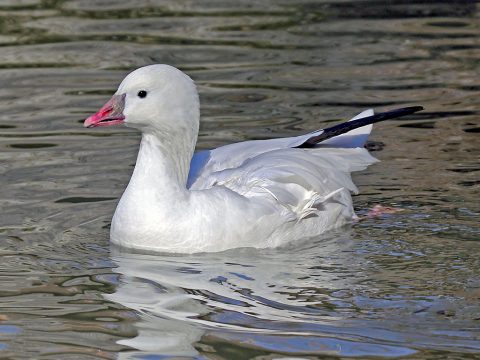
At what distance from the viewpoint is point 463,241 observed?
787 centimetres

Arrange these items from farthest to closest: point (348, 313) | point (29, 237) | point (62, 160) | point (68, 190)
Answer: point (62, 160) < point (68, 190) < point (29, 237) < point (348, 313)

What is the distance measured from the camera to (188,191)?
802cm

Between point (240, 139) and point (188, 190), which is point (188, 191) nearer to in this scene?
point (188, 190)

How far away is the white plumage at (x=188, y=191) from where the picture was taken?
25.7 ft

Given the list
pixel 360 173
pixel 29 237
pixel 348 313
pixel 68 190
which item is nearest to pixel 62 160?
pixel 68 190

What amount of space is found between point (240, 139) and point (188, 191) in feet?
7.69

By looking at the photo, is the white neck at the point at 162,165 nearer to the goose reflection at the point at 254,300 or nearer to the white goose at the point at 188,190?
the white goose at the point at 188,190

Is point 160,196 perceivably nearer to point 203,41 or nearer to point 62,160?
point 62,160

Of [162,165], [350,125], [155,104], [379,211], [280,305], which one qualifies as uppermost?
[155,104]

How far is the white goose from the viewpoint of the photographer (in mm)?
7844

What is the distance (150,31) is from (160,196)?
609 cm

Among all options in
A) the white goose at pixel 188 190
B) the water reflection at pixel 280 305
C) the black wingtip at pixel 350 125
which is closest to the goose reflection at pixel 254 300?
the water reflection at pixel 280 305

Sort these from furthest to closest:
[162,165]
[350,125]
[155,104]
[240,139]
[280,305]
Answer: [240,139] < [350,125] < [162,165] < [155,104] < [280,305]

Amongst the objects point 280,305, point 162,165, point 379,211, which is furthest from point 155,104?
point 379,211
